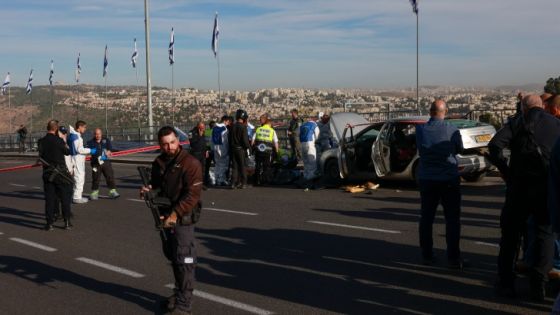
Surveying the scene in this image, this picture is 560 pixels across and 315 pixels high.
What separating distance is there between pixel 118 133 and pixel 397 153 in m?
26.5

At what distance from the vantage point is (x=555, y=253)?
675 centimetres

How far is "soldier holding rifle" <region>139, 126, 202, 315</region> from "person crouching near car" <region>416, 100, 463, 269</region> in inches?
112

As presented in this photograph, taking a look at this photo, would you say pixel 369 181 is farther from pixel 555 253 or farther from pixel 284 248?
pixel 555 253

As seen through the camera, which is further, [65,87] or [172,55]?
[65,87]

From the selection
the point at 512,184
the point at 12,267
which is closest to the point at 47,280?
the point at 12,267

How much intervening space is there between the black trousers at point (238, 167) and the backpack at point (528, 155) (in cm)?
1075

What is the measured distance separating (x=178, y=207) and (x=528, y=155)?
3244 millimetres

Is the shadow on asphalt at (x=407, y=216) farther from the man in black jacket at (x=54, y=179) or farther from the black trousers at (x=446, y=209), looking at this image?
the man in black jacket at (x=54, y=179)

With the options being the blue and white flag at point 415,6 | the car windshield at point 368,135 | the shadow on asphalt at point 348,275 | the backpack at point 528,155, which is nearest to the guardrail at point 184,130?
the blue and white flag at point 415,6

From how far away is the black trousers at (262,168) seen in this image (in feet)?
55.8

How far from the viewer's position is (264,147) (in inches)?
658

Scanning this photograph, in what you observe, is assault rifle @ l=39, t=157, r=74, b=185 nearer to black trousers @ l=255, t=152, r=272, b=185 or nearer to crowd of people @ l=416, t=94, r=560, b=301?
black trousers @ l=255, t=152, r=272, b=185

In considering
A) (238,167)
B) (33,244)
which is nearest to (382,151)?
(238,167)

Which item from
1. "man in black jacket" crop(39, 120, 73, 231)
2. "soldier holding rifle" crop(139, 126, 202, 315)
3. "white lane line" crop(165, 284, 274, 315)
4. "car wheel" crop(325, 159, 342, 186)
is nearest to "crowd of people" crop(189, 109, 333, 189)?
"car wheel" crop(325, 159, 342, 186)
